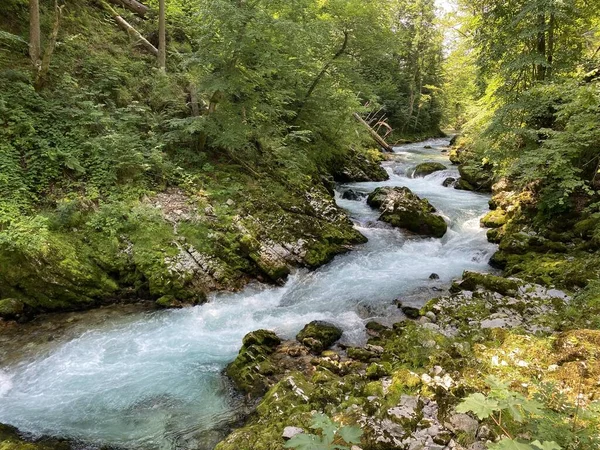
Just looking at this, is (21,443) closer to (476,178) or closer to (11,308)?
(11,308)

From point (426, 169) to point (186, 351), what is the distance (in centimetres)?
1619

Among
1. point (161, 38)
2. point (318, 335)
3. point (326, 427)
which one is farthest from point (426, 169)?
point (326, 427)

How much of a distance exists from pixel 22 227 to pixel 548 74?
1344 centimetres

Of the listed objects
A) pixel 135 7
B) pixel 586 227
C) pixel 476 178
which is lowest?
pixel 586 227

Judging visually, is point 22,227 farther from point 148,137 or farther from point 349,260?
point 349,260

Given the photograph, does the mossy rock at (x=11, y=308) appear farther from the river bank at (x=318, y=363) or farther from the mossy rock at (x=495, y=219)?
the mossy rock at (x=495, y=219)

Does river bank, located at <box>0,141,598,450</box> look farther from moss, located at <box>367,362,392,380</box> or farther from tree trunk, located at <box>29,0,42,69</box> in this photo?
tree trunk, located at <box>29,0,42,69</box>

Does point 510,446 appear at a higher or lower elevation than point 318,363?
higher

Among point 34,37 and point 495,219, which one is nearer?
point 34,37

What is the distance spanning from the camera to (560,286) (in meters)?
6.91

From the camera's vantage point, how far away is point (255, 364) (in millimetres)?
5879

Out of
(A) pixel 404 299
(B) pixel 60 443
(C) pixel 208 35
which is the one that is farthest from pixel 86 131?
(A) pixel 404 299

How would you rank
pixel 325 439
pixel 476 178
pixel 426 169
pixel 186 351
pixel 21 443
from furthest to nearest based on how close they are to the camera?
pixel 426 169, pixel 476 178, pixel 186 351, pixel 21 443, pixel 325 439

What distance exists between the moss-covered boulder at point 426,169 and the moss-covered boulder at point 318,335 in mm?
14037
